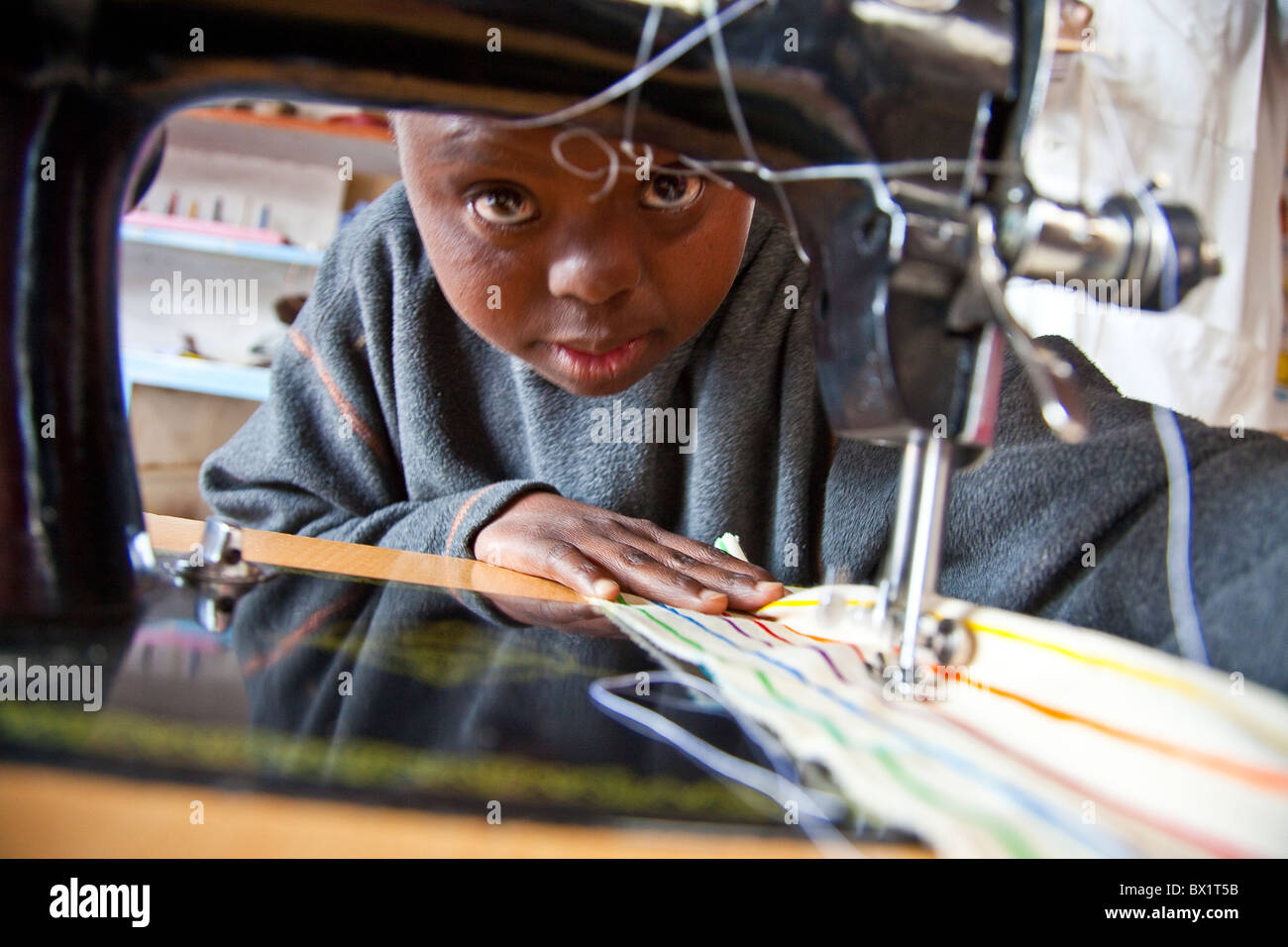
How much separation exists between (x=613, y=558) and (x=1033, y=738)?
1.01 feet

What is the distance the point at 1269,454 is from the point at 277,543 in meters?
0.56

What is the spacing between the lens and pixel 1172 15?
1363 mm

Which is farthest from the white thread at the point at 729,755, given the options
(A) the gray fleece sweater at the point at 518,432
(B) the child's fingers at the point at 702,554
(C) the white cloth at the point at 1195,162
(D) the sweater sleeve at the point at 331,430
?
(C) the white cloth at the point at 1195,162

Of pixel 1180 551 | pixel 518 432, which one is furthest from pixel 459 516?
pixel 1180 551

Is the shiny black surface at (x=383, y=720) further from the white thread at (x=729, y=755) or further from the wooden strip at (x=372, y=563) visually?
the wooden strip at (x=372, y=563)

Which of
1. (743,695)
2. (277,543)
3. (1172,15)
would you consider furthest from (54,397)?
(1172,15)

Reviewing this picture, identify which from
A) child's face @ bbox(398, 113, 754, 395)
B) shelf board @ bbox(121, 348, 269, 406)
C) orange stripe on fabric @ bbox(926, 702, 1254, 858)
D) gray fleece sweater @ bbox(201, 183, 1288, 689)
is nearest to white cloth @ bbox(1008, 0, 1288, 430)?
gray fleece sweater @ bbox(201, 183, 1288, 689)

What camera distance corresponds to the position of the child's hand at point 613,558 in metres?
0.53

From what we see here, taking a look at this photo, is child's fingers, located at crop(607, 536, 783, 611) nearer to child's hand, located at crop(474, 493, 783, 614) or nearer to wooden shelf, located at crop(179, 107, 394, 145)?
child's hand, located at crop(474, 493, 783, 614)

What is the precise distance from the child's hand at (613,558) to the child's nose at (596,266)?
0.16m

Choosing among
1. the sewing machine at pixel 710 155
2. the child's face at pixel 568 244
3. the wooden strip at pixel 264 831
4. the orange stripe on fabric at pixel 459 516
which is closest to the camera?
the wooden strip at pixel 264 831

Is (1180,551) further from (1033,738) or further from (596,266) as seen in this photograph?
(596,266)

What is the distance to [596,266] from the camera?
0.50 metres
